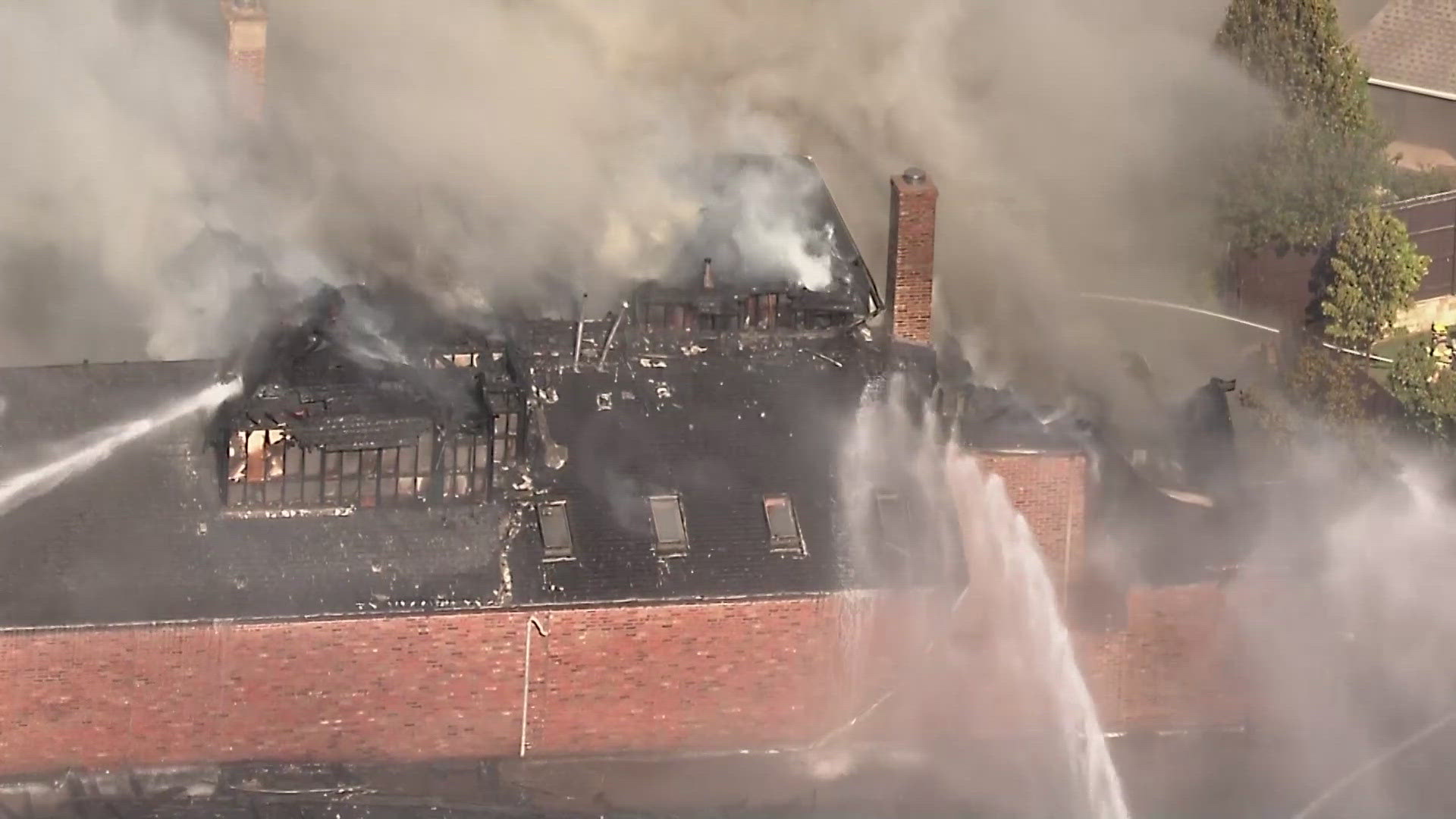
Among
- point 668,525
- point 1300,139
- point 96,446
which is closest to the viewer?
point 96,446

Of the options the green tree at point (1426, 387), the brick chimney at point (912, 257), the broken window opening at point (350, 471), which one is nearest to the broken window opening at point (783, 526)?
the broken window opening at point (350, 471)

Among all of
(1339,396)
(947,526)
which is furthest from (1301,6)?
(947,526)

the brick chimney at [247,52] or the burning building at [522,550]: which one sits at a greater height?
the brick chimney at [247,52]

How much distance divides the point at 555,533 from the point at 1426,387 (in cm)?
1444

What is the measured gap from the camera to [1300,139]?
38906 millimetres

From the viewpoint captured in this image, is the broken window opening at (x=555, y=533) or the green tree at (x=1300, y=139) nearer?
the broken window opening at (x=555, y=533)

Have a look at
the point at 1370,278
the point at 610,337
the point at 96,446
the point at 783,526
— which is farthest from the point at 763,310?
the point at 1370,278

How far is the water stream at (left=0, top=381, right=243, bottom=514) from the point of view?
23.6 m

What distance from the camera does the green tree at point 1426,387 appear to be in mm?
32906

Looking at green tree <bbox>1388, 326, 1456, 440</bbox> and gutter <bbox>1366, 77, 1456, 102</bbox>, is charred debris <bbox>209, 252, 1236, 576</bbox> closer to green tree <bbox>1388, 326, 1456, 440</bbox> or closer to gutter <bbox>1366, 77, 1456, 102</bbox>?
green tree <bbox>1388, 326, 1456, 440</bbox>

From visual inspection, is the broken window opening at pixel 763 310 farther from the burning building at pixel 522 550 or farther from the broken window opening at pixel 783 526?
the broken window opening at pixel 783 526

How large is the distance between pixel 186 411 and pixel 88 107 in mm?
8860

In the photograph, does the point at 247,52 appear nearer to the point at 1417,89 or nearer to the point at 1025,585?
the point at 1025,585

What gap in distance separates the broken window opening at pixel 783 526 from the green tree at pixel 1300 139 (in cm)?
1620
